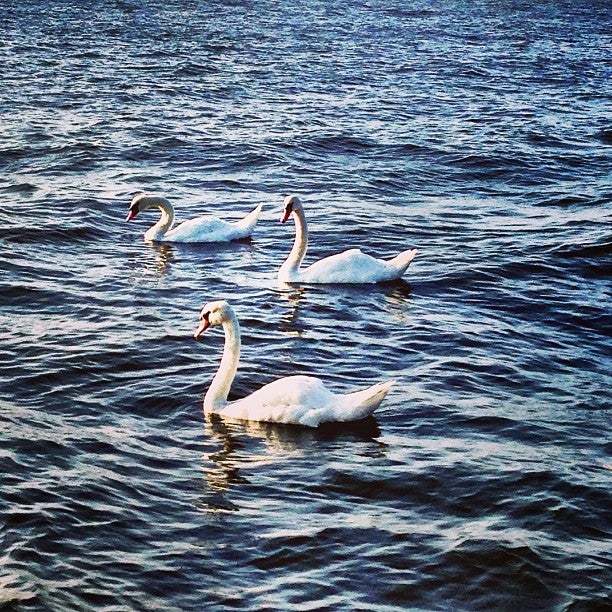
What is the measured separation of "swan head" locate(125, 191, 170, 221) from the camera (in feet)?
66.2

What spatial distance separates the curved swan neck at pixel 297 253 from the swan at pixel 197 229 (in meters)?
1.55

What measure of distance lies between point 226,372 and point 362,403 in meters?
1.59

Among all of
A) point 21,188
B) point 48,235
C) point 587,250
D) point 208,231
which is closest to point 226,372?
point 208,231

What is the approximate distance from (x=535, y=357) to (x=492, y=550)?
474 cm

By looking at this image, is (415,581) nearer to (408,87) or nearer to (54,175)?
(54,175)

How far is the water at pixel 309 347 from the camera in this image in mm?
9875

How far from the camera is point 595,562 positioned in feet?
32.5

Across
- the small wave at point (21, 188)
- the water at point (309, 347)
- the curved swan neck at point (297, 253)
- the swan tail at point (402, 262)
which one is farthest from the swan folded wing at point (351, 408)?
the small wave at point (21, 188)

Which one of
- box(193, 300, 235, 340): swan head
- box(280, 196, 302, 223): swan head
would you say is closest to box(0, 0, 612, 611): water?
box(193, 300, 235, 340): swan head

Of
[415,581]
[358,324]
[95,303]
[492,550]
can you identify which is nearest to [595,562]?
[492,550]

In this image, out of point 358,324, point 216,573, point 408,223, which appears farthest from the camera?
point 408,223

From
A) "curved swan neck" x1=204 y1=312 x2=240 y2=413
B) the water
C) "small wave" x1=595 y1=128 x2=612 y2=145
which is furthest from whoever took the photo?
"small wave" x1=595 y1=128 x2=612 y2=145

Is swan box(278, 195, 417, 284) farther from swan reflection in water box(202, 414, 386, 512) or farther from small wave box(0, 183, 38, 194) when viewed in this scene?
small wave box(0, 183, 38, 194)

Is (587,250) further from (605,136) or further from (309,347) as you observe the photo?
(605,136)
